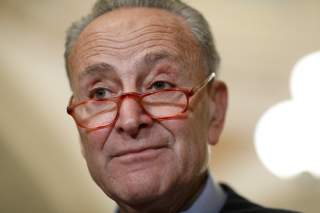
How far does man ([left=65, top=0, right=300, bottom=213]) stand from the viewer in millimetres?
1525

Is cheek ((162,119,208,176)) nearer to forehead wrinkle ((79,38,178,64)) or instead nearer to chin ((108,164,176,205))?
chin ((108,164,176,205))

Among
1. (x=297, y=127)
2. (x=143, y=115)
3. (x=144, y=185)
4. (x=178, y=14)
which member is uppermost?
(x=178, y=14)

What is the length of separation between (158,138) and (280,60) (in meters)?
1.73

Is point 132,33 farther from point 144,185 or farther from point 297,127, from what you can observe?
point 297,127

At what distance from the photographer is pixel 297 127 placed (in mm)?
2893

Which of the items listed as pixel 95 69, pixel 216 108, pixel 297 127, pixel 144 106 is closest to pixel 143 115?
pixel 144 106

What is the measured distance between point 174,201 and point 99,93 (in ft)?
1.39

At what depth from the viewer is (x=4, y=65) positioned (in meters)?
3.07

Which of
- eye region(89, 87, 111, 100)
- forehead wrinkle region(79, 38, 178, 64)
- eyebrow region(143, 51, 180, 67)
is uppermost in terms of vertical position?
forehead wrinkle region(79, 38, 178, 64)

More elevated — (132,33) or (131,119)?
(132,33)

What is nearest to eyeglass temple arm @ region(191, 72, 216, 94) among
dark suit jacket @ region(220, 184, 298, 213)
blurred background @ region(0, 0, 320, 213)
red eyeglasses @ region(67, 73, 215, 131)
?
red eyeglasses @ region(67, 73, 215, 131)

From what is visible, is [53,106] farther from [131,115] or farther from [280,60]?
[131,115]

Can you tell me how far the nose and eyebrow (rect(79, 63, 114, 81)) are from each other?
14cm

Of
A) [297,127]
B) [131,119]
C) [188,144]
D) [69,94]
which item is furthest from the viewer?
[69,94]
